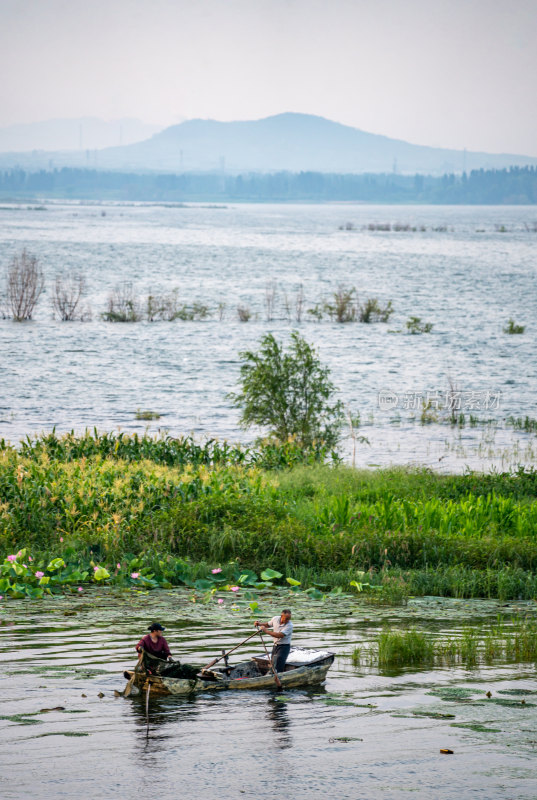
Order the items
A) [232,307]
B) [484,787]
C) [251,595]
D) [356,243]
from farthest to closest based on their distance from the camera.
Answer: [356,243], [232,307], [251,595], [484,787]

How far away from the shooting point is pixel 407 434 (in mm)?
39969

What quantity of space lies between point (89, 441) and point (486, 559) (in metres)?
10.7

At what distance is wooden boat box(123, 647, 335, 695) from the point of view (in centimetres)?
1230

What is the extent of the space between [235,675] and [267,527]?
7253mm

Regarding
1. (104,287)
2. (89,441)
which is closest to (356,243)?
(104,287)

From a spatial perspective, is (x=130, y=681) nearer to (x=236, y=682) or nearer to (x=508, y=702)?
(x=236, y=682)

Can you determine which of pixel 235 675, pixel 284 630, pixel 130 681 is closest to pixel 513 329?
pixel 284 630

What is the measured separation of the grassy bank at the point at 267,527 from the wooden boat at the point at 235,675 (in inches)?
199

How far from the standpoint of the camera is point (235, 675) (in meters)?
13.1

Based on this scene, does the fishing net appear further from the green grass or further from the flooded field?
the green grass

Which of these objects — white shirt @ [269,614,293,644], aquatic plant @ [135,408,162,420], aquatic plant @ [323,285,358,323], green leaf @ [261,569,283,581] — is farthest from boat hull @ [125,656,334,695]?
aquatic plant @ [323,285,358,323]

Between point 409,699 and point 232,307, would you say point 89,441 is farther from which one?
point 232,307

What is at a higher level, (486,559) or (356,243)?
(356,243)

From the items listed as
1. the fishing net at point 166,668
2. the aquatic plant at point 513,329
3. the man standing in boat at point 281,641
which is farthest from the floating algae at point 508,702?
the aquatic plant at point 513,329
